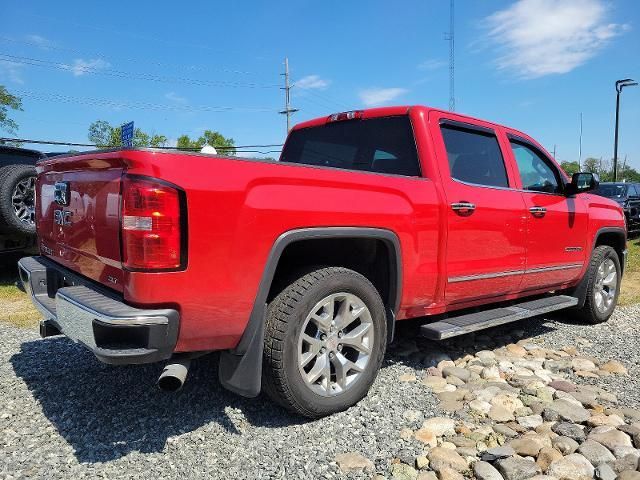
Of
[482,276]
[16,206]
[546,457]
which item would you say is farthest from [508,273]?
[16,206]

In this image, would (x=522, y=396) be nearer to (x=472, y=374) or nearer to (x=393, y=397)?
(x=472, y=374)

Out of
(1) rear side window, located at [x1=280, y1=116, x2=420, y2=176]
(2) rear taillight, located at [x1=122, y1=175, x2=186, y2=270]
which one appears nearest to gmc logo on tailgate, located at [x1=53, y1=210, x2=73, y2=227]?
(2) rear taillight, located at [x1=122, y1=175, x2=186, y2=270]

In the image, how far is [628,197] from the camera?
52.9ft

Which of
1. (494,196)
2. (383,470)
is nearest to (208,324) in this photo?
(383,470)

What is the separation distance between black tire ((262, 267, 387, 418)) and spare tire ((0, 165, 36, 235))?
4.32 metres

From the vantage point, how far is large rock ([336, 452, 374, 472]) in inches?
99.8

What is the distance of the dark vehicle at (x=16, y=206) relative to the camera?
5.98m

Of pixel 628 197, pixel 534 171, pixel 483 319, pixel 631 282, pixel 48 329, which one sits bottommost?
pixel 631 282

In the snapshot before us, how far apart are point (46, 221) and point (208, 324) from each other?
1636 millimetres

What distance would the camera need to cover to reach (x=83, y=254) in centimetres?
285

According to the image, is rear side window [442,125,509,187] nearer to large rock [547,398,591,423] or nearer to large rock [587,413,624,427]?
large rock [547,398,591,423]

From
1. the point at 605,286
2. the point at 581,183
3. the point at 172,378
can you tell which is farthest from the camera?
the point at 605,286

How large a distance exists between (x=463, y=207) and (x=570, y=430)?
153 centimetres

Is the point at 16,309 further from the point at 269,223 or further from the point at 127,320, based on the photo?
the point at 269,223
